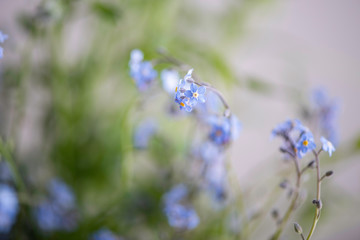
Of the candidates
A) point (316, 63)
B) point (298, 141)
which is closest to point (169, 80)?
point (298, 141)

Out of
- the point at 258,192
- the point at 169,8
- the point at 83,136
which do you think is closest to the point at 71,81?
the point at 83,136

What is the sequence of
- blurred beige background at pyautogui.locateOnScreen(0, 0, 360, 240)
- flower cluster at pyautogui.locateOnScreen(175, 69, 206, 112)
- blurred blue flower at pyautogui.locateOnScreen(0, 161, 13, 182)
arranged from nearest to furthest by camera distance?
flower cluster at pyautogui.locateOnScreen(175, 69, 206, 112) → blurred blue flower at pyautogui.locateOnScreen(0, 161, 13, 182) → blurred beige background at pyautogui.locateOnScreen(0, 0, 360, 240)

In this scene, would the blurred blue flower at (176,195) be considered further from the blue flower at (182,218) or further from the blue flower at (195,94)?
the blue flower at (195,94)

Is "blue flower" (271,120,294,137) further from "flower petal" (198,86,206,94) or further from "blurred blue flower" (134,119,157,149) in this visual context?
"blurred blue flower" (134,119,157,149)

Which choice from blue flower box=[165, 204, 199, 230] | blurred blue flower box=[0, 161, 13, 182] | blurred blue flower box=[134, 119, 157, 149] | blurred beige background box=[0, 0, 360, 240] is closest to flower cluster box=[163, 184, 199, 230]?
blue flower box=[165, 204, 199, 230]

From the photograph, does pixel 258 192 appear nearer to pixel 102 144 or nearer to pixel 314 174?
pixel 314 174

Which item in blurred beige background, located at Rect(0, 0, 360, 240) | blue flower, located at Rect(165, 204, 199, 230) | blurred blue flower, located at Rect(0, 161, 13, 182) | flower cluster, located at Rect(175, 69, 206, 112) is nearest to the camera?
flower cluster, located at Rect(175, 69, 206, 112)

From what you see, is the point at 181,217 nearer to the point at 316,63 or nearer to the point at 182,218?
the point at 182,218

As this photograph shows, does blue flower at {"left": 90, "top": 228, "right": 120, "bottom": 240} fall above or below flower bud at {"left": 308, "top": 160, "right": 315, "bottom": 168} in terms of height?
below
